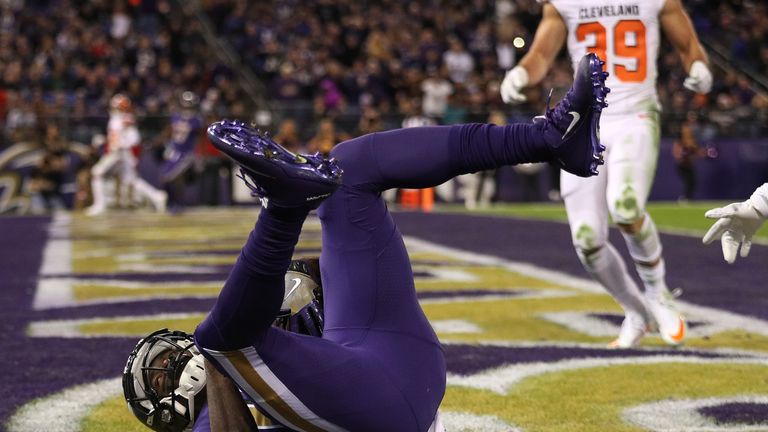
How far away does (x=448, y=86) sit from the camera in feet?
61.1

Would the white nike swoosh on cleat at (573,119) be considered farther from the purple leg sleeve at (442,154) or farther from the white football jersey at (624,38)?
the white football jersey at (624,38)

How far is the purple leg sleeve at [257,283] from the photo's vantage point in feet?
7.91

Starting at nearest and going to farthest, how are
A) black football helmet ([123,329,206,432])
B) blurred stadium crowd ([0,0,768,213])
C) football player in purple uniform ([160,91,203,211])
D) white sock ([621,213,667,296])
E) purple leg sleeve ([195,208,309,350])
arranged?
purple leg sleeve ([195,208,309,350]) → black football helmet ([123,329,206,432]) → white sock ([621,213,667,296]) → football player in purple uniform ([160,91,203,211]) → blurred stadium crowd ([0,0,768,213])

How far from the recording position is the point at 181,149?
15461mm

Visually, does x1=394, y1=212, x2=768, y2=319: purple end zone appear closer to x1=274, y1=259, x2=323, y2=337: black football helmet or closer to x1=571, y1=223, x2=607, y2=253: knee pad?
x1=571, y1=223, x2=607, y2=253: knee pad

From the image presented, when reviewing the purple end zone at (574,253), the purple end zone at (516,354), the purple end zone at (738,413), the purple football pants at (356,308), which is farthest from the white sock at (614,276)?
the purple football pants at (356,308)

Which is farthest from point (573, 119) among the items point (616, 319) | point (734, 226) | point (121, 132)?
point (121, 132)

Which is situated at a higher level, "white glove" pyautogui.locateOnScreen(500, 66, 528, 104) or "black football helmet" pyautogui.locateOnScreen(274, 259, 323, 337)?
"white glove" pyautogui.locateOnScreen(500, 66, 528, 104)

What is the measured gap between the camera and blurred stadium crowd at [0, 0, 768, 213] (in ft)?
55.4

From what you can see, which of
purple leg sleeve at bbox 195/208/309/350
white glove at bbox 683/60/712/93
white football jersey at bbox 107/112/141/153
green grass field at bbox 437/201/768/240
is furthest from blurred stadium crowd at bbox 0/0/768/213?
purple leg sleeve at bbox 195/208/309/350

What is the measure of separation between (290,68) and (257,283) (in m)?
15.7

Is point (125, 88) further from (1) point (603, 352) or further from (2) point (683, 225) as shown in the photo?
(1) point (603, 352)

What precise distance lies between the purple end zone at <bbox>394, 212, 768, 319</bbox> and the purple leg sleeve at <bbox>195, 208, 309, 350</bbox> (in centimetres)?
376

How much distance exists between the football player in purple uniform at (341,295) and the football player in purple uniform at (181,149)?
12.3 metres
